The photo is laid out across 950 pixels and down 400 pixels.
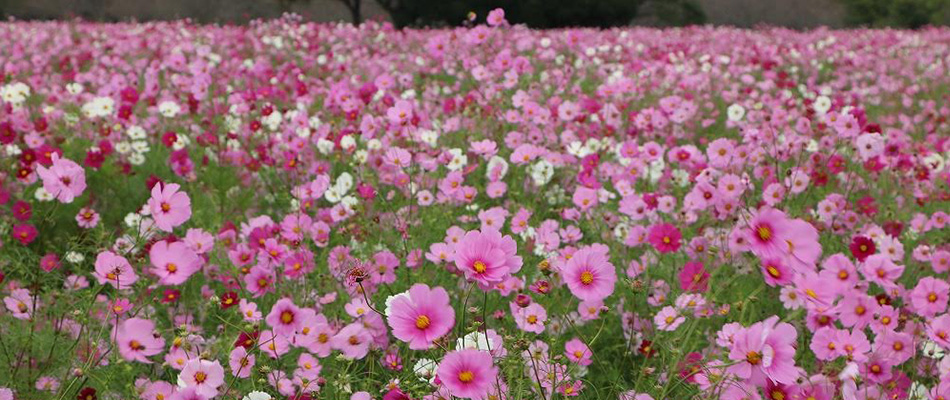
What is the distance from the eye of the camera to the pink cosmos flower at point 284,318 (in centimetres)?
165

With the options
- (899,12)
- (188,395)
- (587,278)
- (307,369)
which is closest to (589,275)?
(587,278)

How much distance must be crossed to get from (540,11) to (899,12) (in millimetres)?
11626

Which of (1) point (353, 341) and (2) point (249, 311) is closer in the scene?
(1) point (353, 341)

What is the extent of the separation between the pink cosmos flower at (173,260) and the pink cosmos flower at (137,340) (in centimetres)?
15

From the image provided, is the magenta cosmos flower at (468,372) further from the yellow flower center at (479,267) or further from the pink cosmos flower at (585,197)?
the pink cosmos flower at (585,197)

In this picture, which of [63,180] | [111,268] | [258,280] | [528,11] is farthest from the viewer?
[528,11]

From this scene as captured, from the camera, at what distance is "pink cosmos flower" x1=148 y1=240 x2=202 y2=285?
1.77 m

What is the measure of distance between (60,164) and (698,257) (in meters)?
1.77

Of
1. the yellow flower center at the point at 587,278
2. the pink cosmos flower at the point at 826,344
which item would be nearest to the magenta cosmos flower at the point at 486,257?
the yellow flower center at the point at 587,278

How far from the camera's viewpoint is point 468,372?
121cm

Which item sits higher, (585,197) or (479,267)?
(479,267)

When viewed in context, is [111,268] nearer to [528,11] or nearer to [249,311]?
[249,311]

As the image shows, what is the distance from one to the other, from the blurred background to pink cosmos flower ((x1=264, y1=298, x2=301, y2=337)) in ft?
39.2

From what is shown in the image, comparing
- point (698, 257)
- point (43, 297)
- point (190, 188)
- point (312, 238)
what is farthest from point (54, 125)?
point (698, 257)
